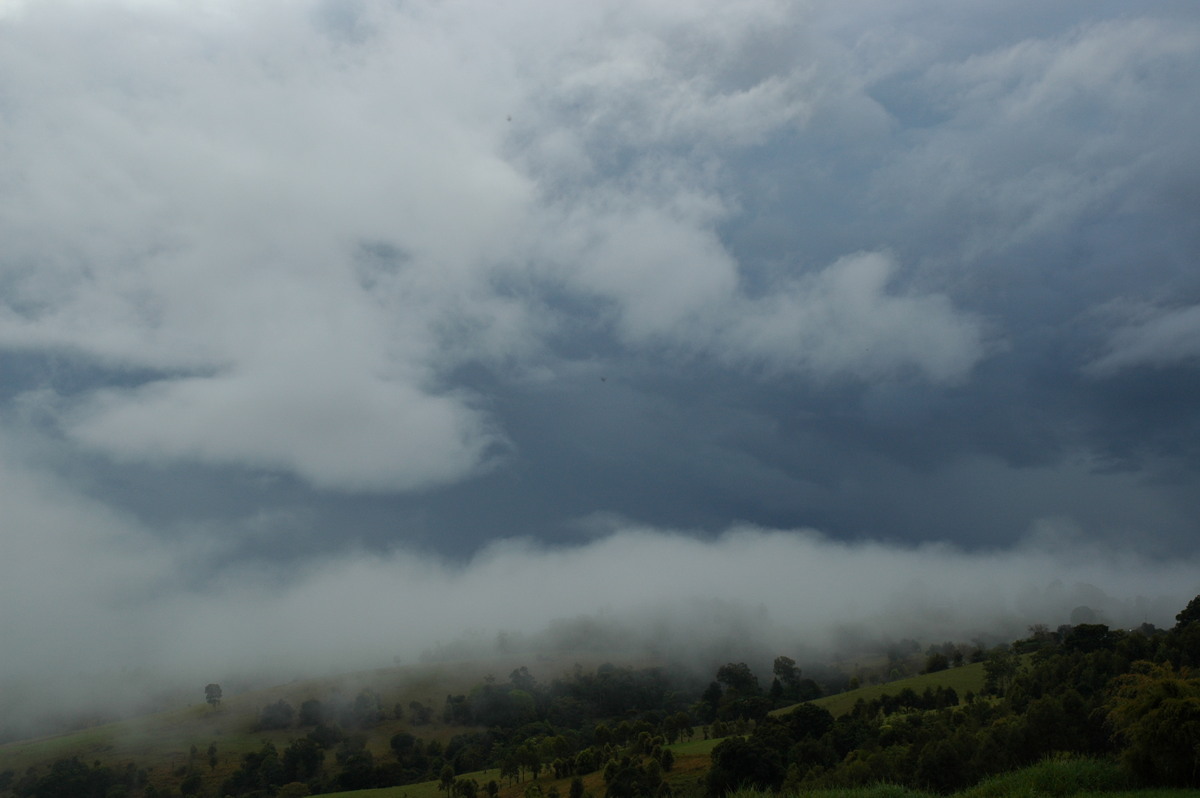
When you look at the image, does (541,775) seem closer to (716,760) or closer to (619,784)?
(619,784)

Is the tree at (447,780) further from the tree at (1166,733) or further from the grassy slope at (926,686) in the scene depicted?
the tree at (1166,733)

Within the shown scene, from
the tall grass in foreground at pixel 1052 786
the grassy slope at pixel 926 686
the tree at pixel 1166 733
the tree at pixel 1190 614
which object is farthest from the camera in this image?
the grassy slope at pixel 926 686

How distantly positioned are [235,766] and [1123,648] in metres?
196

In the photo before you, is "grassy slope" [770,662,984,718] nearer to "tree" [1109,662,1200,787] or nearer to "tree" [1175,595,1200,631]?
"tree" [1175,595,1200,631]

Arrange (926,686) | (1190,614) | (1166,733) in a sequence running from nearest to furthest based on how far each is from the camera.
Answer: (1166,733)
(1190,614)
(926,686)

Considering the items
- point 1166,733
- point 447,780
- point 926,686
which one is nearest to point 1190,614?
point 926,686

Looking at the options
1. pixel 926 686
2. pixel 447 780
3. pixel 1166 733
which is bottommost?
pixel 447 780

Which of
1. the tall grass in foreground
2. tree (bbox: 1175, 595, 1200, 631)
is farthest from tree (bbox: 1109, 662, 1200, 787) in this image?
tree (bbox: 1175, 595, 1200, 631)

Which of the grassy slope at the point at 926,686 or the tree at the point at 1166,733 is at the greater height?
the tree at the point at 1166,733

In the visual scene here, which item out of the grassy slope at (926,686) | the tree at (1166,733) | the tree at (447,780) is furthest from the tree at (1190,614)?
the tree at (447,780)

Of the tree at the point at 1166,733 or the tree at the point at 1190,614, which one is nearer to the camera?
the tree at the point at 1166,733

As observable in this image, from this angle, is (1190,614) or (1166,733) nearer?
(1166,733)

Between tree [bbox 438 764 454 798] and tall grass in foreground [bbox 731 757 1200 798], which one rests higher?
tall grass in foreground [bbox 731 757 1200 798]

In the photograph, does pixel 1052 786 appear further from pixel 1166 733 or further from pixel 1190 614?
pixel 1190 614
